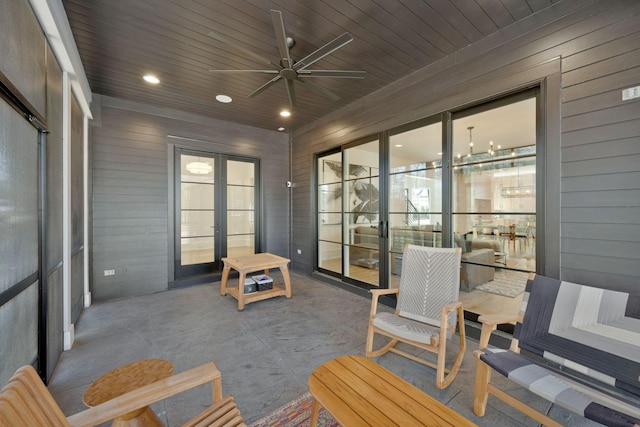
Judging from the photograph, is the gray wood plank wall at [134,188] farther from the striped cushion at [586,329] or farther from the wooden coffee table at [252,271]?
the striped cushion at [586,329]

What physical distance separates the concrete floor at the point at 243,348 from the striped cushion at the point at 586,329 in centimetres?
42

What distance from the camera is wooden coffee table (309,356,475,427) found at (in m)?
1.20

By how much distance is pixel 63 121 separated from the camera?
251cm

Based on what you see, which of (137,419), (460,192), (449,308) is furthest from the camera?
(460,192)

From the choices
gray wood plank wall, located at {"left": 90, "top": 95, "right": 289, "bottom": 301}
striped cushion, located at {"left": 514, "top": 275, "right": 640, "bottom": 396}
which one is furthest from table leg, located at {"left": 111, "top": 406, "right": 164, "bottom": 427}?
gray wood plank wall, located at {"left": 90, "top": 95, "right": 289, "bottom": 301}

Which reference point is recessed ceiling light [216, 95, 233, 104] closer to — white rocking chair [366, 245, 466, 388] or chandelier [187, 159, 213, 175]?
chandelier [187, 159, 213, 175]

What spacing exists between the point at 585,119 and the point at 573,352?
5.95 ft

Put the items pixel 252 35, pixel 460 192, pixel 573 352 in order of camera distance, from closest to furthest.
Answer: pixel 573 352 → pixel 252 35 → pixel 460 192

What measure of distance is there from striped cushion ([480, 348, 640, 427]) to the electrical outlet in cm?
207

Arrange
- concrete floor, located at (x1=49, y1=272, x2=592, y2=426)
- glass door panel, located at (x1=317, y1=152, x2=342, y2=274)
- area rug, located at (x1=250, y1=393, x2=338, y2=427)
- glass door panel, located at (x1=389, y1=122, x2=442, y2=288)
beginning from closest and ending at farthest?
area rug, located at (x1=250, y1=393, x2=338, y2=427) → concrete floor, located at (x1=49, y1=272, x2=592, y2=426) → glass door panel, located at (x1=389, y1=122, x2=442, y2=288) → glass door panel, located at (x1=317, y1=152, x2=342, y2=274)

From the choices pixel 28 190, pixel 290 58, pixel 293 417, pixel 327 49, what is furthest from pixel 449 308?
pixel 28 190

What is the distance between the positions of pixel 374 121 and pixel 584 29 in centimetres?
Answer: 227

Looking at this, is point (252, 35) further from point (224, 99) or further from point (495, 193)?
point (495, 193)

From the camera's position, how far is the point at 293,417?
5.56 ft
